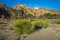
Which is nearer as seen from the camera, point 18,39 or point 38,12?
point 18,39

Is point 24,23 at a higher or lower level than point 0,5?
lower

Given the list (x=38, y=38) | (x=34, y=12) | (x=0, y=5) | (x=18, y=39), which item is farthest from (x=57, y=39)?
(x=34, y=12)

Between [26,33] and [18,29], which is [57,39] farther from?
[18,29]

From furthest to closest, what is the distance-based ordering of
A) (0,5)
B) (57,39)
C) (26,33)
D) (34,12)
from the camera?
(34,12) < (0,5) < (26,33) < (57,39)

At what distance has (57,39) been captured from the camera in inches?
542

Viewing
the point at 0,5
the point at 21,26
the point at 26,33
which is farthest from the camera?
the point at 0,5

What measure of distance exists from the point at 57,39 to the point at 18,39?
3.62 meters

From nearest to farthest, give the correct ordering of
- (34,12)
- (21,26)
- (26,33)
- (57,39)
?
(57,39) < (26,33) < (21,26) < (34,12)

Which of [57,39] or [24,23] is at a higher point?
[24,23]

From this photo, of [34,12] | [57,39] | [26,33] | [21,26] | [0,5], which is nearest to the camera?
[57,39]

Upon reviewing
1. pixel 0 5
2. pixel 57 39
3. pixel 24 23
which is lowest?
pixel 57 39

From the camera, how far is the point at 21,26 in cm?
1836

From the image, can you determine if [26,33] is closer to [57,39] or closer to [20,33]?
[20,33]

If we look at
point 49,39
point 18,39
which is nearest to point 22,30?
point 18,39
